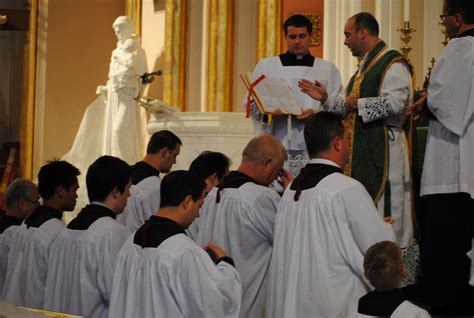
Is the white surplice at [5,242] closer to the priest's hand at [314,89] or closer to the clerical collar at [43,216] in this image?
the clerical collar at [43,216]

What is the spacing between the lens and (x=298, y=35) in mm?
7312

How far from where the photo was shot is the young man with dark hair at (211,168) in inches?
269

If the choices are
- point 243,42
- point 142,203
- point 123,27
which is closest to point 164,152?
point 142,203

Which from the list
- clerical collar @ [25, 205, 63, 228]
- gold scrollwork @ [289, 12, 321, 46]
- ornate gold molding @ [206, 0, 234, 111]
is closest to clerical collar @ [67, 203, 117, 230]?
clerical collar @ [25, 205, 63, 228]

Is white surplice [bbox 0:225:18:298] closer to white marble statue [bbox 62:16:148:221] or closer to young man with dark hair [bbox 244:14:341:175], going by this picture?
young man with dark hair [bbox 244:14:341:175]

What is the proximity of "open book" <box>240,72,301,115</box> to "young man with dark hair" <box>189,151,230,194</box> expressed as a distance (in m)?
0.46

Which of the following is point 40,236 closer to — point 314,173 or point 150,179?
point 150,179

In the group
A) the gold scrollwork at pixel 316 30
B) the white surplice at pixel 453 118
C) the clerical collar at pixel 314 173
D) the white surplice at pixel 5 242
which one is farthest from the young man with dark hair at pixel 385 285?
the gold scrollwork at pixel 316 30

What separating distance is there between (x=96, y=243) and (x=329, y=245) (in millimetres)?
1363

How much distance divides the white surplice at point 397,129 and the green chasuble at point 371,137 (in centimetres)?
4

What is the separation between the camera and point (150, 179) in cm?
745

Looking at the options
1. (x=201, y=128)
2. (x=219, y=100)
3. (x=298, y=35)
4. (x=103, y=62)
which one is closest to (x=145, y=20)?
(x=103, y=62)

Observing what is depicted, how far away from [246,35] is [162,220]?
968 cm

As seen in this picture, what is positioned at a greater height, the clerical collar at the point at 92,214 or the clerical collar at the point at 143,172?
the clerical collar at the point at 143,172
